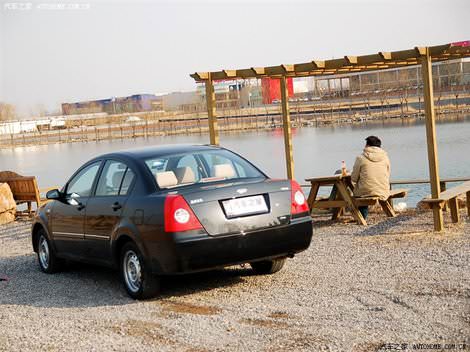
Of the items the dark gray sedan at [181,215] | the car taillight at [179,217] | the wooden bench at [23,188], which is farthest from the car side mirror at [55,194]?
the wooden bench at [23,188]

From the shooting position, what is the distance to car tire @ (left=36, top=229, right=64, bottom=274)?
10328mm

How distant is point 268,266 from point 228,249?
1323 mm

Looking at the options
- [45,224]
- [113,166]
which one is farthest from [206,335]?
[45,224]

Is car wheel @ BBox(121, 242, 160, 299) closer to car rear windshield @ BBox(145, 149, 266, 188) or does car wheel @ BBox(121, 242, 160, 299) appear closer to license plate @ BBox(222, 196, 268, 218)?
car rear windshield @ BBox(145, 149, 266, 188)

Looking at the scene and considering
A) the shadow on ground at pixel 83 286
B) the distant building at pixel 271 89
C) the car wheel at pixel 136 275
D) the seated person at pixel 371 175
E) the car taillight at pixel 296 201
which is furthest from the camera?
the distant building at pixel 271 89

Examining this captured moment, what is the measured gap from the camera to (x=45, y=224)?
10336 mm

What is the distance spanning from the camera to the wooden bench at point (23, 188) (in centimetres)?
1828

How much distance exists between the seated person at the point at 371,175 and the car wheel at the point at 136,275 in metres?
5.58

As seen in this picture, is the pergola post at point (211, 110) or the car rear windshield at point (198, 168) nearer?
the car rear windshield at point (198, 168)

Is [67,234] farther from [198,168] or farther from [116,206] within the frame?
[198,168]

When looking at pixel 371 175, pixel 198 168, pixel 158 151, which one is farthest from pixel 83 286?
pixel 371 175

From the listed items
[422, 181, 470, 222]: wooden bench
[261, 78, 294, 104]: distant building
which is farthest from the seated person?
[261, 78, 294, 104]: distant building

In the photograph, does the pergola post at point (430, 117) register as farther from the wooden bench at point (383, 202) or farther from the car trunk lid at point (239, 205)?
the car trunk lid at point (239, 205)

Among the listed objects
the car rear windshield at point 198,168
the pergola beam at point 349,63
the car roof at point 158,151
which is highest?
the pergola beam at point 349,63
